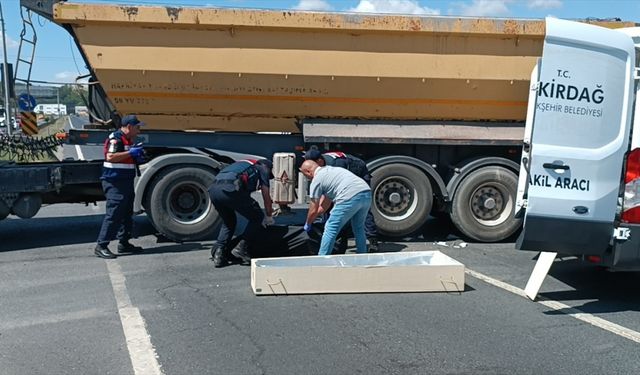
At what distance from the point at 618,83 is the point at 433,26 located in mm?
3010

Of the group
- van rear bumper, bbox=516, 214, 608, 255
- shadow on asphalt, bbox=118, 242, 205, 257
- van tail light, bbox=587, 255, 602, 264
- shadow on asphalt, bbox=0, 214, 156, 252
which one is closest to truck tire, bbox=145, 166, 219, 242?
shadow on asphalt, bbox=118, 242, 205, 257

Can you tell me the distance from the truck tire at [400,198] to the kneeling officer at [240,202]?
6.03 feet

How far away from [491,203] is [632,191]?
10.2 feet

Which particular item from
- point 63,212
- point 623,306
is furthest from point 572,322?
point 63,212

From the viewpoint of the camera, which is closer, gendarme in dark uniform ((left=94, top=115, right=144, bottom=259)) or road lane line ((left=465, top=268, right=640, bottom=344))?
road lane line ((left=465, top=268, right=640, bottom=344))

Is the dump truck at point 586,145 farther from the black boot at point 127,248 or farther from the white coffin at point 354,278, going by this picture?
the black boot at point 127,248

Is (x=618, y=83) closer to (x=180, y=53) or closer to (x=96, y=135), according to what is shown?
(x=180, y=53)

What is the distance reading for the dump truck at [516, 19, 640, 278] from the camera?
4973mm

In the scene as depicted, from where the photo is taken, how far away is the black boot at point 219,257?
660 cm

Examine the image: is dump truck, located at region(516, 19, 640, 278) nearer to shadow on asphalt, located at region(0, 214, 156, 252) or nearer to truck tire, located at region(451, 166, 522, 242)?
truck tire, located at region(451, 166, 522, 242)

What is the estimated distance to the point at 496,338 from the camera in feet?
15.1

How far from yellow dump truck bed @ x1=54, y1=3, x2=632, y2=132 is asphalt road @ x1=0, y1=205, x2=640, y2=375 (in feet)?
6.90

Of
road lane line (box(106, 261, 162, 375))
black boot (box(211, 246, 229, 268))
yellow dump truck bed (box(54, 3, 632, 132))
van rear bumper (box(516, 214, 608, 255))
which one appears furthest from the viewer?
yellow dump truck bed (box(54, 3, 632, 132))

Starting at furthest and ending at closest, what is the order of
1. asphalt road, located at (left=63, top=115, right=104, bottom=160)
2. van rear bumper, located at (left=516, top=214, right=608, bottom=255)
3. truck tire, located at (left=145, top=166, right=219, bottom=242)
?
asphalt road, located at (left=63, top=115, right=104, bottom=160), truck tire, located at (left=145, top=166, right=219, bottom=242), van rear bumper, located at (left=516, top=214, right=608, bottom=255)
